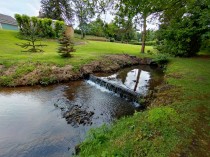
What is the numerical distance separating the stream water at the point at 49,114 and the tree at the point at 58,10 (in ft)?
117

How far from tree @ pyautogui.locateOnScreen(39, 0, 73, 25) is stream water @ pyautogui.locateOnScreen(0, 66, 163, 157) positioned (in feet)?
117

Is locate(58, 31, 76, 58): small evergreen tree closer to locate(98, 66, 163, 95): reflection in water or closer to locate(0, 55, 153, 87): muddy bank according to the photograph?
locate(0, 55, 153, 87): muddy bank

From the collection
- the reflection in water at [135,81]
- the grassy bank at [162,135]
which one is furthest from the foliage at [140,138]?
the reflection in water at [135,81]

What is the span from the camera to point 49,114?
710 cm

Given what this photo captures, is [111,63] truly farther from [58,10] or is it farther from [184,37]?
[58,10]

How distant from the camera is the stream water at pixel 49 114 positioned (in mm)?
5074

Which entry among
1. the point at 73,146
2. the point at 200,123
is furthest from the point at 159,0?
the point at 73,146

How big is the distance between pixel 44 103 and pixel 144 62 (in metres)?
13.2

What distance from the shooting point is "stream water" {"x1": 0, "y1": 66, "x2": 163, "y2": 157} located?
5.07 m

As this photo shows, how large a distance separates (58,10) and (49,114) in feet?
134

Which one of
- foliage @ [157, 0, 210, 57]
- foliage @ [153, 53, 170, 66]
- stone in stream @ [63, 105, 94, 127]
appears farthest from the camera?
foliage @ [153, 53, 170, 66]

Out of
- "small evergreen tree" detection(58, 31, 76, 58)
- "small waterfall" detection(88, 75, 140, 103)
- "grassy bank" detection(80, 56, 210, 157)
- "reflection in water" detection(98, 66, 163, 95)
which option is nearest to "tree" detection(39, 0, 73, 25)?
"small evergreen tree" detection(58, 31, 76, 58)

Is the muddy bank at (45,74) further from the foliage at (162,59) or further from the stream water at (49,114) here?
the foliage at (162,59)

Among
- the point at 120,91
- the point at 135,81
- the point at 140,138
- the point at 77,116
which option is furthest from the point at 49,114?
the point at 135,81
